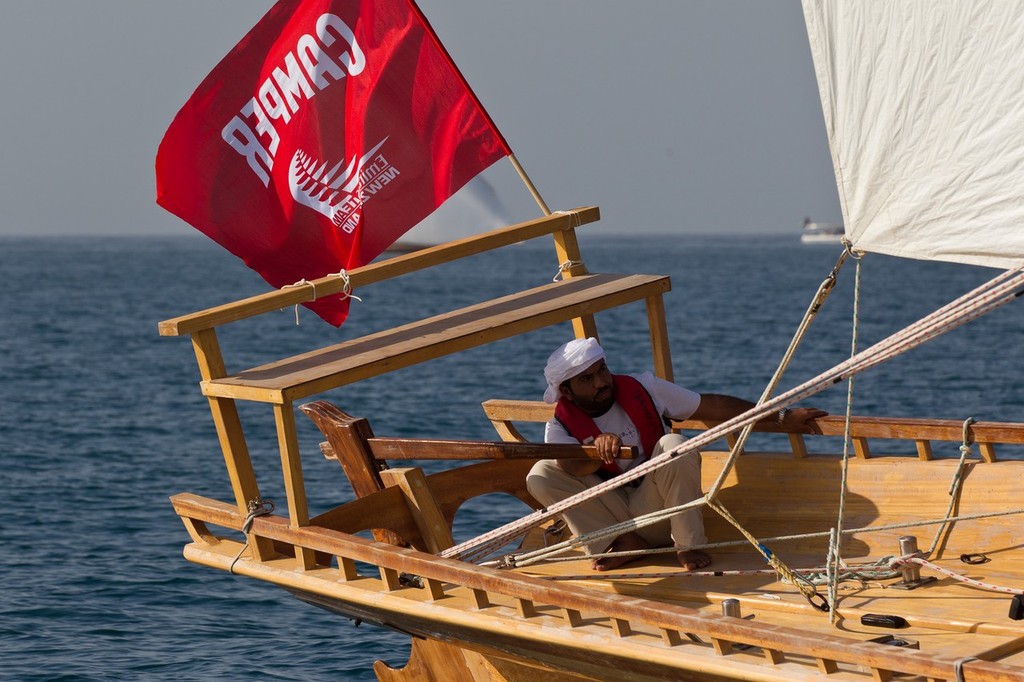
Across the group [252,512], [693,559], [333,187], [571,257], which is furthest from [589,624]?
[333,187]

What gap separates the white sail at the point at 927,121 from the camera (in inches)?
201

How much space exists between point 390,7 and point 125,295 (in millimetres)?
59619

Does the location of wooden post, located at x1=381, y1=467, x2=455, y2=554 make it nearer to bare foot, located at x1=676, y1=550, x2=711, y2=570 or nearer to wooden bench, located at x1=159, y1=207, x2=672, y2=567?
wooden bench, located at x1=159, y1=207, x2=672, y2=567

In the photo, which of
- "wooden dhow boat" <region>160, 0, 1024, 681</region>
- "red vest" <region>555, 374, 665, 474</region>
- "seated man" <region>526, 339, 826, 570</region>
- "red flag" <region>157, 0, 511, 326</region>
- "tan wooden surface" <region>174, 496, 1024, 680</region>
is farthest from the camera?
"red flag" <region>157, 0, 511, 326</region>

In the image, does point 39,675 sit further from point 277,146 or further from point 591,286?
point 591,286

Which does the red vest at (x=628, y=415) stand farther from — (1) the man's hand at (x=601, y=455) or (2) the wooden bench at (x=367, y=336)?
(2) the wooden bench at (x=367, y=336)

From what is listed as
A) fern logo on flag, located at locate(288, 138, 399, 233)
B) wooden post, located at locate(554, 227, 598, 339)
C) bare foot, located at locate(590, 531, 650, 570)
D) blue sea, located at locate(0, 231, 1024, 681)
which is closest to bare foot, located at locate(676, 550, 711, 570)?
bare foot, located at locate(590, 531, 650, 570)

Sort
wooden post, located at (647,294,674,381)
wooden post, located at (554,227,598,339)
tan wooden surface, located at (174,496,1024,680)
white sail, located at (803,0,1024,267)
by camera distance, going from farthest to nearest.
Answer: wooden post, located at (554,227,598,339)
wooden post, located at (647,294,674,381)
white sail, located at (803,0,1024,267)
tan wooden surface, located at (174,496,1024,680)

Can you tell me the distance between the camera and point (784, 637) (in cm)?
493

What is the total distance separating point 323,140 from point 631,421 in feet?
8.11

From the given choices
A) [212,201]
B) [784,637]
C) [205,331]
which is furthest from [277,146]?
[784,637]

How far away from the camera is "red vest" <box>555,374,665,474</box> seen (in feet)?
23.2

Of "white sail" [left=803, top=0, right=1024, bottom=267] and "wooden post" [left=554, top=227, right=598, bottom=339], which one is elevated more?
"white sail" [left=803, top=0, right=1024, bottom=267]

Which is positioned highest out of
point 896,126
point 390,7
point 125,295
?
point 390,7
